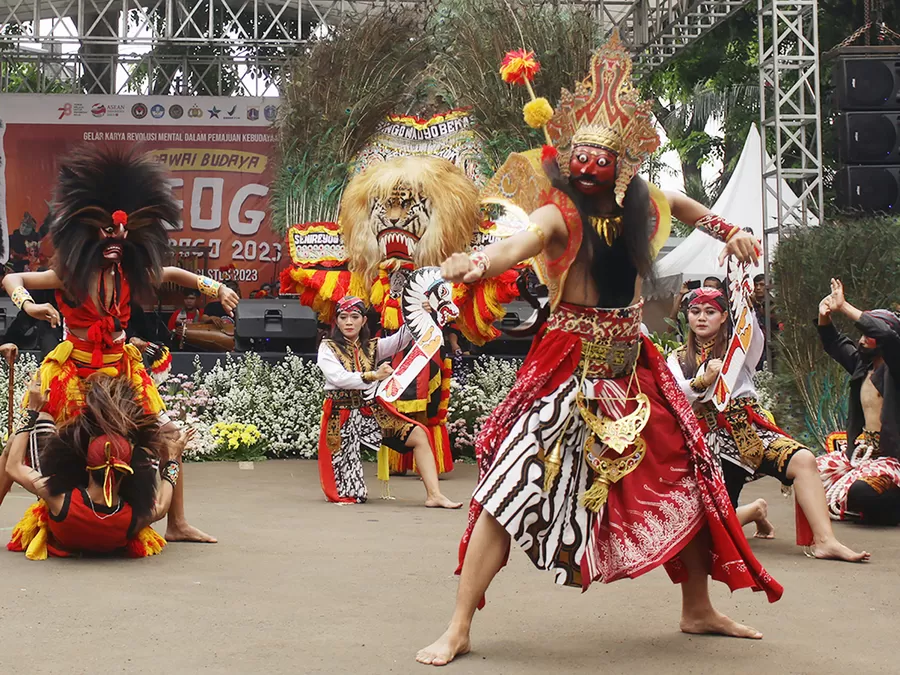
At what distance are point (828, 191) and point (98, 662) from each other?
18077 millimetres

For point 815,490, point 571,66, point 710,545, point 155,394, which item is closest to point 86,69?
point 571,66

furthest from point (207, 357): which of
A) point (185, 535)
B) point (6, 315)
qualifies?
point (185, 535)

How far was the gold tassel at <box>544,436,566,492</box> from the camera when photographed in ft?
12.7

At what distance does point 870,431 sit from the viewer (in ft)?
23.0

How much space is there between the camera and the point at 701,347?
19.7 feet

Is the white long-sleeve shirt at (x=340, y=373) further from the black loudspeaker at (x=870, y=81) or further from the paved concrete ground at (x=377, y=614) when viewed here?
the black loudspeaker at (x=870, y=81)

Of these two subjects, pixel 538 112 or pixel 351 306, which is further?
pixel 351 306

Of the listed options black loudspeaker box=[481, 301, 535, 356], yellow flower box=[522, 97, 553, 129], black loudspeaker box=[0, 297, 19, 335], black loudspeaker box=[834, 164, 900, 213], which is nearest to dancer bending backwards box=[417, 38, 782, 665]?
yellow flower box=[522, 97, 553, 129]

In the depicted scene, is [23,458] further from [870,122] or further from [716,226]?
[870,122]

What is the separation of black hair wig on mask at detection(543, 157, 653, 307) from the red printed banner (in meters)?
12.5

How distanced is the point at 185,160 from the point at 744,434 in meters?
12.1

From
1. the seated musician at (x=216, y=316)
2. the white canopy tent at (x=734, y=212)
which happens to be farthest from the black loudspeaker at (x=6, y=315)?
the white canopy tent at (x=734, y=212)

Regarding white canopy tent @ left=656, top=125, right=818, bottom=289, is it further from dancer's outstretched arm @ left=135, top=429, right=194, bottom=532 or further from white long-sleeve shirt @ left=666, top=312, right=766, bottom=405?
dancer's outstretched arm @ left=135, top=429, right=194, bottom=532

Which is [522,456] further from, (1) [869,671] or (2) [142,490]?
(2) [142,490]
